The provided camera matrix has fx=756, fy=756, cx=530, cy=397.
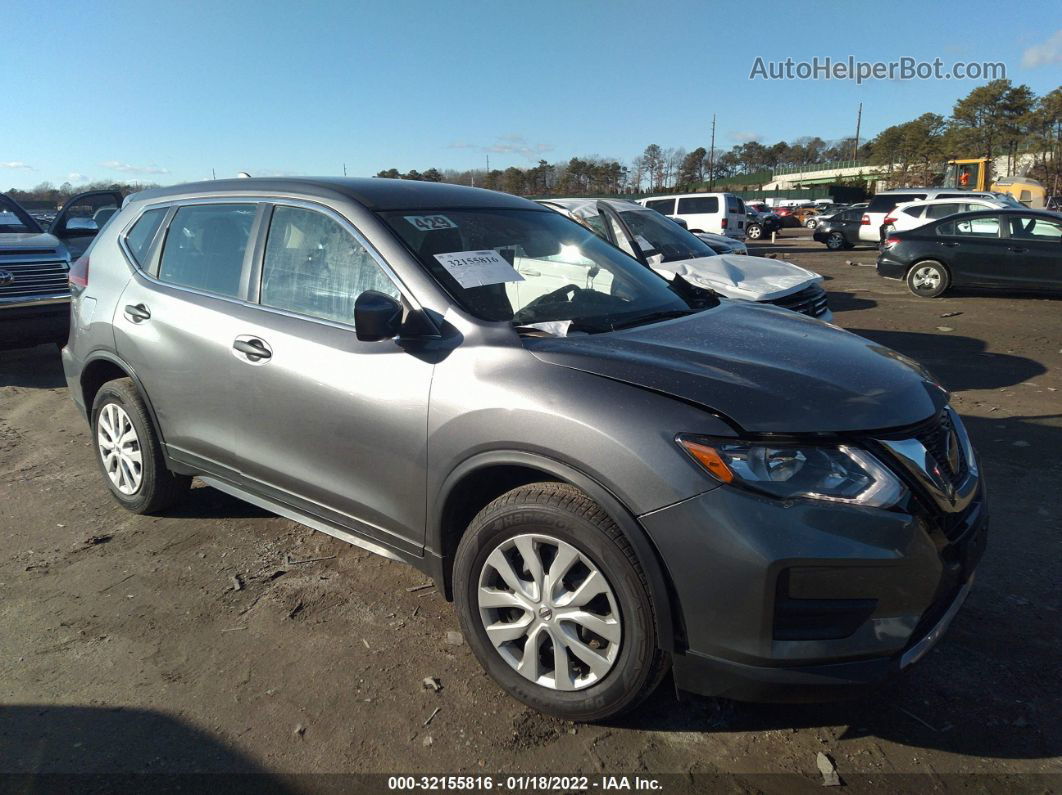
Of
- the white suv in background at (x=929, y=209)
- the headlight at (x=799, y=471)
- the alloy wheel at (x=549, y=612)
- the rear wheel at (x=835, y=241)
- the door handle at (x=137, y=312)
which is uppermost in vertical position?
the white suv in background at (x=929, y=209)

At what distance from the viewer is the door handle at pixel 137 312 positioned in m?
3.93

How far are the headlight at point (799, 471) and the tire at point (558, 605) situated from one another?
0.38 meters

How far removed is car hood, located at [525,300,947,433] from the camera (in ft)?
7.58

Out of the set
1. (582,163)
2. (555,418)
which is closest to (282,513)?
(555,418)

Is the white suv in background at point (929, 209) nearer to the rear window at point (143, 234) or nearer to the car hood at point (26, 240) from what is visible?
the car hood at point (26, 240)

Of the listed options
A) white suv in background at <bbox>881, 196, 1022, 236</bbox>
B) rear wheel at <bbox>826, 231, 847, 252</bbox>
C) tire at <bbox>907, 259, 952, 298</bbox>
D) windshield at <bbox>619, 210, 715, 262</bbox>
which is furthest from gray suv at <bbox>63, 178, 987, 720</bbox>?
rear wheel at <bbox>826, 231, 847, 252</bbox>

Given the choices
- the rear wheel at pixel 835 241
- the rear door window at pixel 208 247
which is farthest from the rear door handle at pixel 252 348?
the rear wheel at pixel 835 241

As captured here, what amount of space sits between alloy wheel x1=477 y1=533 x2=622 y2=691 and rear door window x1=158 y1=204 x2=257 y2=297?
6.36 feet

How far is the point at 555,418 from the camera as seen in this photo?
7.95ft

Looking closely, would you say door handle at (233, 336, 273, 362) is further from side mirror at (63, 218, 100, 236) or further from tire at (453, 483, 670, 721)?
side mirror at (63, 218, 100, 236)

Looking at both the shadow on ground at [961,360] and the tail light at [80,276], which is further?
the shadow on ground at [961,360]

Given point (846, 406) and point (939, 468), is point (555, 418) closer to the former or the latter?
point (846, 406)

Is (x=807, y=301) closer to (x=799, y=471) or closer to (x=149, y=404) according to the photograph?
(x=799, y=471)

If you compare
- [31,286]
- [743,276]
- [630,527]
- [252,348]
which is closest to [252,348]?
[252,348]
